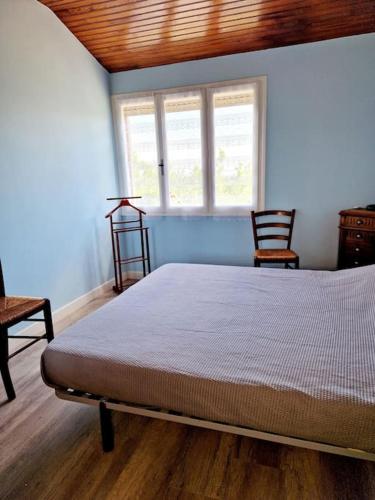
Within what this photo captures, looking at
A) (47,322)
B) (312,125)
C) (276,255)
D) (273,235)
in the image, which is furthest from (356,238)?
(47,322)

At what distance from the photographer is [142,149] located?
12.3 feet

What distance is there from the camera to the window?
10.9ft

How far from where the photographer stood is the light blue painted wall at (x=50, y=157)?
2.44 metres

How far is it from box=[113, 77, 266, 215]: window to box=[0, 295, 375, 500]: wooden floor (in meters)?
2.49

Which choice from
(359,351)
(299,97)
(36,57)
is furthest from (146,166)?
(359,351)

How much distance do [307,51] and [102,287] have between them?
10.7 feet

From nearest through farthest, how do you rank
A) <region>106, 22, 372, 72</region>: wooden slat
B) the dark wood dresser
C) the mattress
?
1. the mattress
2. the dark wood dresser
3. <region>106, 22, 372, 72</region>: wooden slat

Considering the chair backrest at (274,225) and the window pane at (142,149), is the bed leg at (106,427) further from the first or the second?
the window pane at (142,149)

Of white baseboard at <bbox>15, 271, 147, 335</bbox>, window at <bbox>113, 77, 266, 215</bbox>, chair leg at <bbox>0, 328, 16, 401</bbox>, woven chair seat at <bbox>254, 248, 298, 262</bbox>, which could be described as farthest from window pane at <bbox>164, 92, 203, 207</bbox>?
chair leg at <bbox>0, 328, 16, 401</bbox>

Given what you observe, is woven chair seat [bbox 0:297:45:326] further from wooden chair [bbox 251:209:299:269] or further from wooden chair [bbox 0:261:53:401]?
wooden chair [bbox 251:209:299:269]

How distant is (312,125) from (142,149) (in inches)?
74.8

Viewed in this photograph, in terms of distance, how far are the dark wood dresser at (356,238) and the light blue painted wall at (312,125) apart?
17.1 inches

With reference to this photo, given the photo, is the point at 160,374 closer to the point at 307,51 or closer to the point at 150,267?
the point at 150,267

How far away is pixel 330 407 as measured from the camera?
1088 mm
